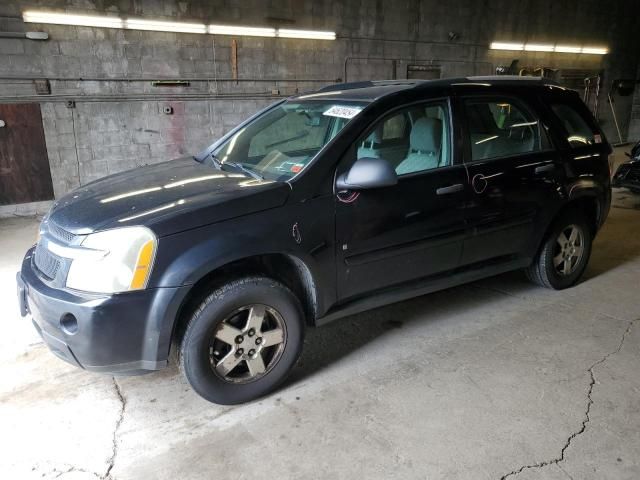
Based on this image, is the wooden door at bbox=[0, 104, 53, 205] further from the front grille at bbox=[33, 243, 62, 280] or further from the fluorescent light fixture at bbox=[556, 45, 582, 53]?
the fluorescent light fixture at bbox=[556, 45, 582, 53]

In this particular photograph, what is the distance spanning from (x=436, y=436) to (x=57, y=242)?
2128 millimetres

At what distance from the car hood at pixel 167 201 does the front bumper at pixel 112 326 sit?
32 cm

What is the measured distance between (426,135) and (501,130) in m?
0.65

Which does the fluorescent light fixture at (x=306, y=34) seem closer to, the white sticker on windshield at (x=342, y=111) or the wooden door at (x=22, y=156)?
the wooden door at (x=22, y=156)

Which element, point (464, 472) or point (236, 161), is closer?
point (464, 472)

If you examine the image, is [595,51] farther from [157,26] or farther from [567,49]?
[157,26]

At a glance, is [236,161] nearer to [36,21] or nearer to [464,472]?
[464,472]

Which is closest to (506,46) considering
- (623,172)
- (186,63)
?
(623,172)

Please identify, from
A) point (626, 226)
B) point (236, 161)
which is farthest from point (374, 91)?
point (626, 226)

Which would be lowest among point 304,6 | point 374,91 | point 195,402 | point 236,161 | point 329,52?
point 195,402

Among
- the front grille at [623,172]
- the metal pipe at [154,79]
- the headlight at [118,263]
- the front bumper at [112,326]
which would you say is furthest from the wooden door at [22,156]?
the front grille at [623,172]

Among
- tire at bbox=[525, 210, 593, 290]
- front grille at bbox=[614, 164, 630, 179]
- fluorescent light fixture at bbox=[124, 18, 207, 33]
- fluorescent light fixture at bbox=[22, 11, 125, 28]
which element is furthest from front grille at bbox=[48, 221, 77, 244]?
front grille at bbox=[614, 164, 630, 179]

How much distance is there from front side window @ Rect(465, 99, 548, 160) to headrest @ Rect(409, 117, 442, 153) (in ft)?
0.70

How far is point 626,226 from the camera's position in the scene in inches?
242
